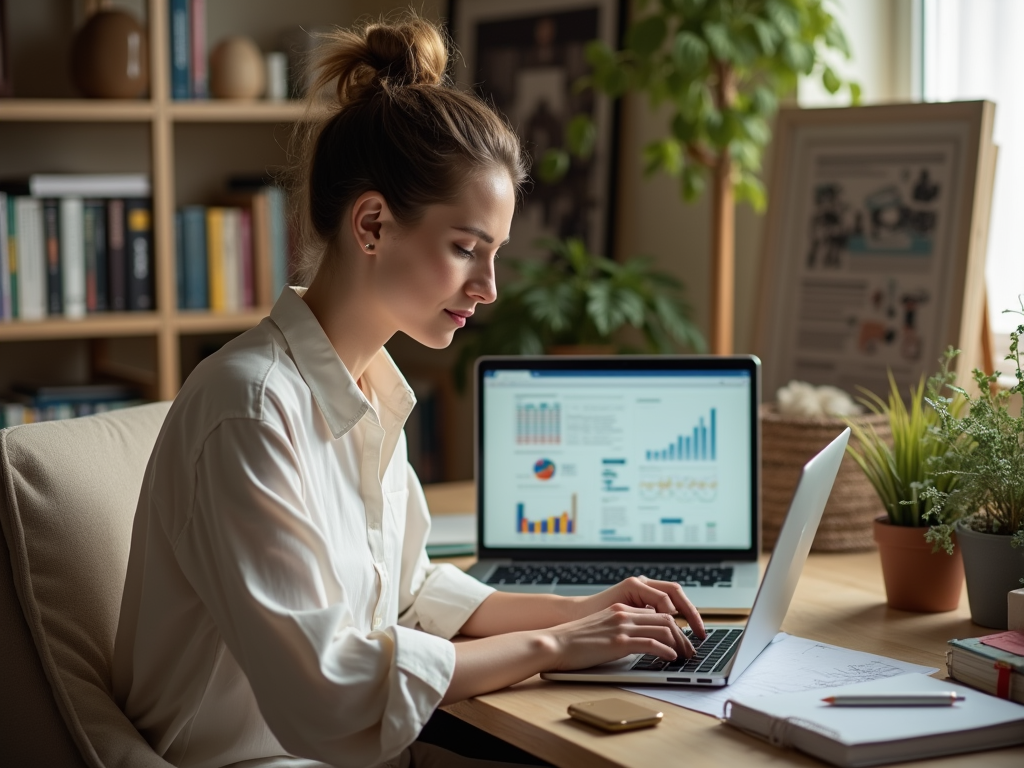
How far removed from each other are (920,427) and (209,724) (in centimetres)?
88

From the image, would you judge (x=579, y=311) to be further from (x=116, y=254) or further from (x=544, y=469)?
(x=116, y=254)

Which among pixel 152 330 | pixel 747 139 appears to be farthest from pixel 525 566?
pixel 152 330

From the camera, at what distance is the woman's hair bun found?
1282 mm

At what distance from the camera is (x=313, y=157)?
4.18ft

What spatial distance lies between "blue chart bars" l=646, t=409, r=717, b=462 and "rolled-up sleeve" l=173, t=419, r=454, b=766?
57 cm

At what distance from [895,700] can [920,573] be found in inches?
15.4

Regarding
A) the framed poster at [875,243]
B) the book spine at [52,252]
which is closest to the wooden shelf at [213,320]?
the book spine at [52,252]

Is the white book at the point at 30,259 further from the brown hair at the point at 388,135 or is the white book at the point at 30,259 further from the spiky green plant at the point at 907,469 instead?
the spiky green plant at the point at 907,469

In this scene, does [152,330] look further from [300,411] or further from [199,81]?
[300,411]

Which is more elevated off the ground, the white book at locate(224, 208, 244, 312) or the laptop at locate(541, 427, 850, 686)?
the white book at locate(224, 208, 244, 312)

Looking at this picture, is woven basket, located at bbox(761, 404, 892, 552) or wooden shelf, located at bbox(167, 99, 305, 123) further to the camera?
wooden shelf, located at bbox(167, 99, 305, 123)

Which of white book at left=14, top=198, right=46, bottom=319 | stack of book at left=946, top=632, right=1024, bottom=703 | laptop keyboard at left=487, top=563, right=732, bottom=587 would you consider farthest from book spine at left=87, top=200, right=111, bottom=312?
stack of book at left=946, top=632, right=1024, bottom=703

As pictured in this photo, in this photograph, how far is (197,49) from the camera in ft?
8.86

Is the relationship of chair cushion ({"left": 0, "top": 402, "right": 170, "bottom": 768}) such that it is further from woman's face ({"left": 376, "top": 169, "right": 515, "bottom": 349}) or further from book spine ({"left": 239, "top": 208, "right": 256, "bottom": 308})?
book spine ({"left": 239, "top": 208, "right": 256, "bottom": 308})
